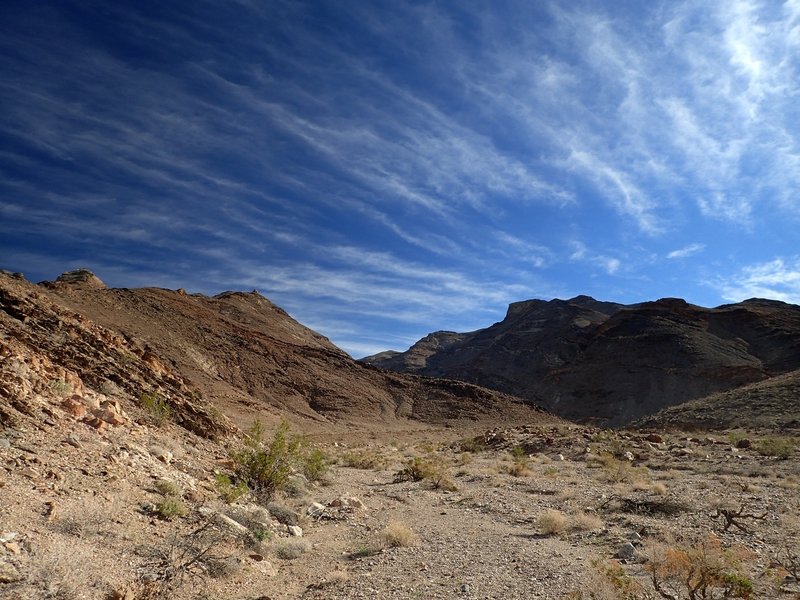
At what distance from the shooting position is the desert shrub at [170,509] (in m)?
7.70

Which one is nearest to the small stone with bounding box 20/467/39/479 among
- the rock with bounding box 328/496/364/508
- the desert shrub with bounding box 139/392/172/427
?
the rock with bounding box 328/496/364/508

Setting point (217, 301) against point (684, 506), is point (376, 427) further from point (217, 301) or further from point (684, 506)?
point (684, 506)

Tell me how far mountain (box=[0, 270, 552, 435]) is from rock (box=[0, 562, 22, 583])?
8.22 meters

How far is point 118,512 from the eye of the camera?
7.12 metres

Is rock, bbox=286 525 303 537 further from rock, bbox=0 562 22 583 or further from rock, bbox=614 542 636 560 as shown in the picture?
rock, bbox=614 542 636 560

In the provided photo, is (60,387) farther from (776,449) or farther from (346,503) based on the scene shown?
(776,449)

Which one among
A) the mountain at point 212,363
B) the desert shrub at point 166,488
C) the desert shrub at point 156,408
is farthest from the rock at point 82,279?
the desert shrub at point 166,488

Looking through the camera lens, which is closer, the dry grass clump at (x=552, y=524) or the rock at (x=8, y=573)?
the rock at (x=8, y=573)

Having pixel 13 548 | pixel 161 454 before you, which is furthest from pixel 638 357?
pixel 13 548

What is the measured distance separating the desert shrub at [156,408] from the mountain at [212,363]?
0.92 ft

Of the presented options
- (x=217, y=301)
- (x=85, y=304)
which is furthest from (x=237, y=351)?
(x=217, y=301)

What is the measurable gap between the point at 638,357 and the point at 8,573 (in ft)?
256

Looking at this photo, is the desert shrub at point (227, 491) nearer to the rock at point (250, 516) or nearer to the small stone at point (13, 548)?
the rock at point (250, 516)

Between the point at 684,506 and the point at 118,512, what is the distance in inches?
417
